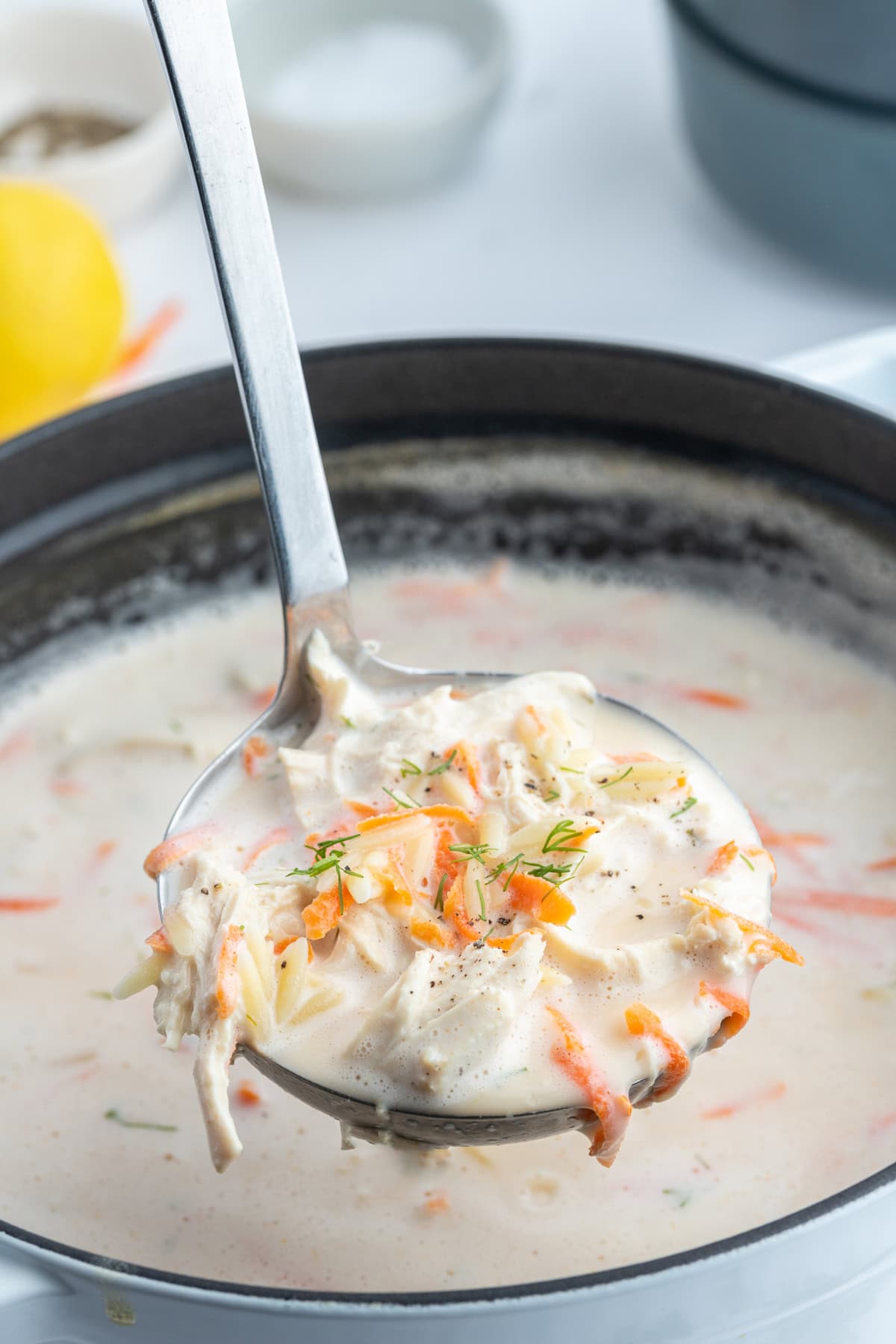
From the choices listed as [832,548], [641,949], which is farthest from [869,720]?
[641,949]

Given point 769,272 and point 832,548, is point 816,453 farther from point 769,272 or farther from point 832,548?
point 769,272

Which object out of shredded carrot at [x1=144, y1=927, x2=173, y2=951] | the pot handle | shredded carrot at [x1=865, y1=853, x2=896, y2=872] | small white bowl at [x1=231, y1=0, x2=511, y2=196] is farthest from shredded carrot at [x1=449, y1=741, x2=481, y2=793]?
small white bowl at [x1=231, y1=0, x2=511, y2=196]

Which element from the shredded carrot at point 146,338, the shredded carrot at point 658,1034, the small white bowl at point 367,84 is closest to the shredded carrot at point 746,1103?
the shredded carrot at point 658,1034

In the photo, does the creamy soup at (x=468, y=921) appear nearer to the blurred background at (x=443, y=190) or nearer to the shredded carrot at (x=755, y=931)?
the shredded carrot at (x=755, y=931)

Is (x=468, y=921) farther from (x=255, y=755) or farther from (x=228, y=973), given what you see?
(x=255, y=755)

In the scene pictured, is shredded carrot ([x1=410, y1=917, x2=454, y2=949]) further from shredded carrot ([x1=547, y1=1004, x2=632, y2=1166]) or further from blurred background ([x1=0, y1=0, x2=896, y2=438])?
blurred background ([x1=0, y1=0, x2=896, y2=438])

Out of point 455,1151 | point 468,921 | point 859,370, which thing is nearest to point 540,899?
point 468,921
